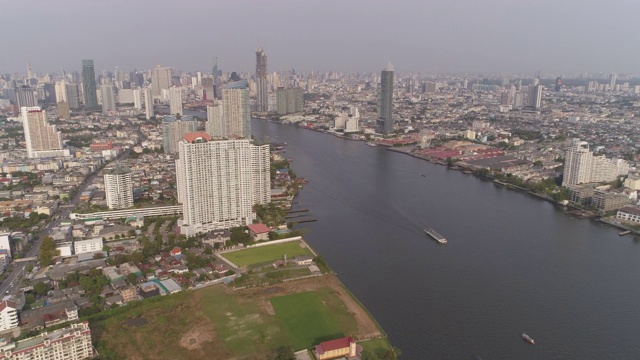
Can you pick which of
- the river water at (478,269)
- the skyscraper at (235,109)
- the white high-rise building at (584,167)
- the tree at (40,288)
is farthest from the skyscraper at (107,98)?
the white high-rise building at (584,167)

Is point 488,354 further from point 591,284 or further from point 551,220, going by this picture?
point 551,220

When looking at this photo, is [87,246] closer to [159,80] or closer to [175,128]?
[175,128]

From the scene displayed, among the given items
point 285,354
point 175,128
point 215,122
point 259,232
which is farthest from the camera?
point 215,122

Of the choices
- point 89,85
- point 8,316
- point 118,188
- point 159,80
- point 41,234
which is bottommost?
point 41,234

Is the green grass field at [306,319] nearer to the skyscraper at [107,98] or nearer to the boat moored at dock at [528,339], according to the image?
the boat moored at dock at [528,339]

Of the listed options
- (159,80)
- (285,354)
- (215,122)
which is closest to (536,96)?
(215,122)
